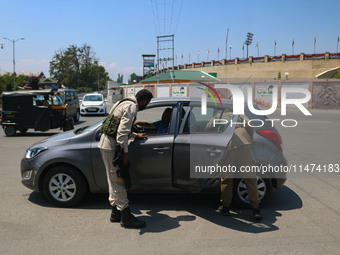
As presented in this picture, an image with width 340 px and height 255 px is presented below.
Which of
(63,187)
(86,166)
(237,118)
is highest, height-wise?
(237,118)

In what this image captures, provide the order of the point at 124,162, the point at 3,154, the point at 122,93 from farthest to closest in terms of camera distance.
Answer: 1. the point at 122,93
2. the point at 3,154
3. the point at 124,162

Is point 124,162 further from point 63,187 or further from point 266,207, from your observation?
point 266,207

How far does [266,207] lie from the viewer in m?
4.97

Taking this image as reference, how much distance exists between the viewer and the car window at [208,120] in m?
4.76

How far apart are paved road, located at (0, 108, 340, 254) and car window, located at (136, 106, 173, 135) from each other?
3.62 ft

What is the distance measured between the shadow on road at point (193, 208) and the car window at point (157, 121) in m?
1.10

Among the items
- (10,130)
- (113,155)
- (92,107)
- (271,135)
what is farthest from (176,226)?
(92,107)

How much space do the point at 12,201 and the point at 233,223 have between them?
10.8ft

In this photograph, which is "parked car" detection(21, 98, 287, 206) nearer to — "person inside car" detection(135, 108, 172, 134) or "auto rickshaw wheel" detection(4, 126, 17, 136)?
"person inside car" detection(135, 108, 172, 134)

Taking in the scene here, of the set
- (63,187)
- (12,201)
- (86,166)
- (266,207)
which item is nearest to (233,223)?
(266,207)

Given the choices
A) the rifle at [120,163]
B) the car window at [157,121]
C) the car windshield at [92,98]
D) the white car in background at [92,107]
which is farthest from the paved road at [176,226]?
the car windshield at [92,98]

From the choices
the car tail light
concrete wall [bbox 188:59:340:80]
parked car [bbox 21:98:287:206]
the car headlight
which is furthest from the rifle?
concrete wall [bbox 188:59:340:80]

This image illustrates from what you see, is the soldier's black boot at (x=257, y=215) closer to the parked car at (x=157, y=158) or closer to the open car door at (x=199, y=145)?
the parked car at (x=157, y=158)

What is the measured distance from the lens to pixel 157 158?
15.0 ft
